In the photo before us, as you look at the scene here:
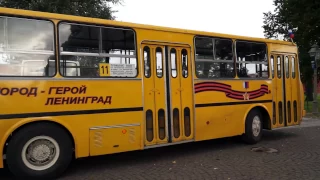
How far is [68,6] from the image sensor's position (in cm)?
1421

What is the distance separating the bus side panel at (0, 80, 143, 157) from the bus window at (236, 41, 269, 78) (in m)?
3.15

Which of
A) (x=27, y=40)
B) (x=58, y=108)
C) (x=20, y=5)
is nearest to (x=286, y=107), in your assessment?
(x=58, y=108)

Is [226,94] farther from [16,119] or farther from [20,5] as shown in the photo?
[20,5]

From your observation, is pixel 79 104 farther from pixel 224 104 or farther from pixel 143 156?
pixel 224 104

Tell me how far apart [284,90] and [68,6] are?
9901 millimetres

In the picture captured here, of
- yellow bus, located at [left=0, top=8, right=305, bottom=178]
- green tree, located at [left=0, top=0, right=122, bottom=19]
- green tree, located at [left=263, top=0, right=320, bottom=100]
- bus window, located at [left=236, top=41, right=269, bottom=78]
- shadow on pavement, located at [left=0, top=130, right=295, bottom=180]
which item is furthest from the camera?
green tree, located at [left=263, top=0, right=320, bottom=100]

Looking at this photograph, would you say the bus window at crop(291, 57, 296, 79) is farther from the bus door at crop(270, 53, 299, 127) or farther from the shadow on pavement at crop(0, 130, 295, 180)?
the shadow on pavement at crop(0, 130, 295, 180)

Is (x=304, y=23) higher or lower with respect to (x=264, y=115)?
higher

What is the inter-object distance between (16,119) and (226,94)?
4.81 metres

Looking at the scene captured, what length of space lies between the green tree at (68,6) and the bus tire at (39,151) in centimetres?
944

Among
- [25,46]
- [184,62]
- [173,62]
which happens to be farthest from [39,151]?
[184,62]

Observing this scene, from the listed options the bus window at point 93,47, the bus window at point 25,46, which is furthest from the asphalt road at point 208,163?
the bus window at point 25,46

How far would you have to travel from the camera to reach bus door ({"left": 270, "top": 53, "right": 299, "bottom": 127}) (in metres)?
9.06

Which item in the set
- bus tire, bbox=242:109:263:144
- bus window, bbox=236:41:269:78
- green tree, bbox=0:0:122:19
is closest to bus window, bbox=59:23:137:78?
bus window, bbox=236:41:269:78
